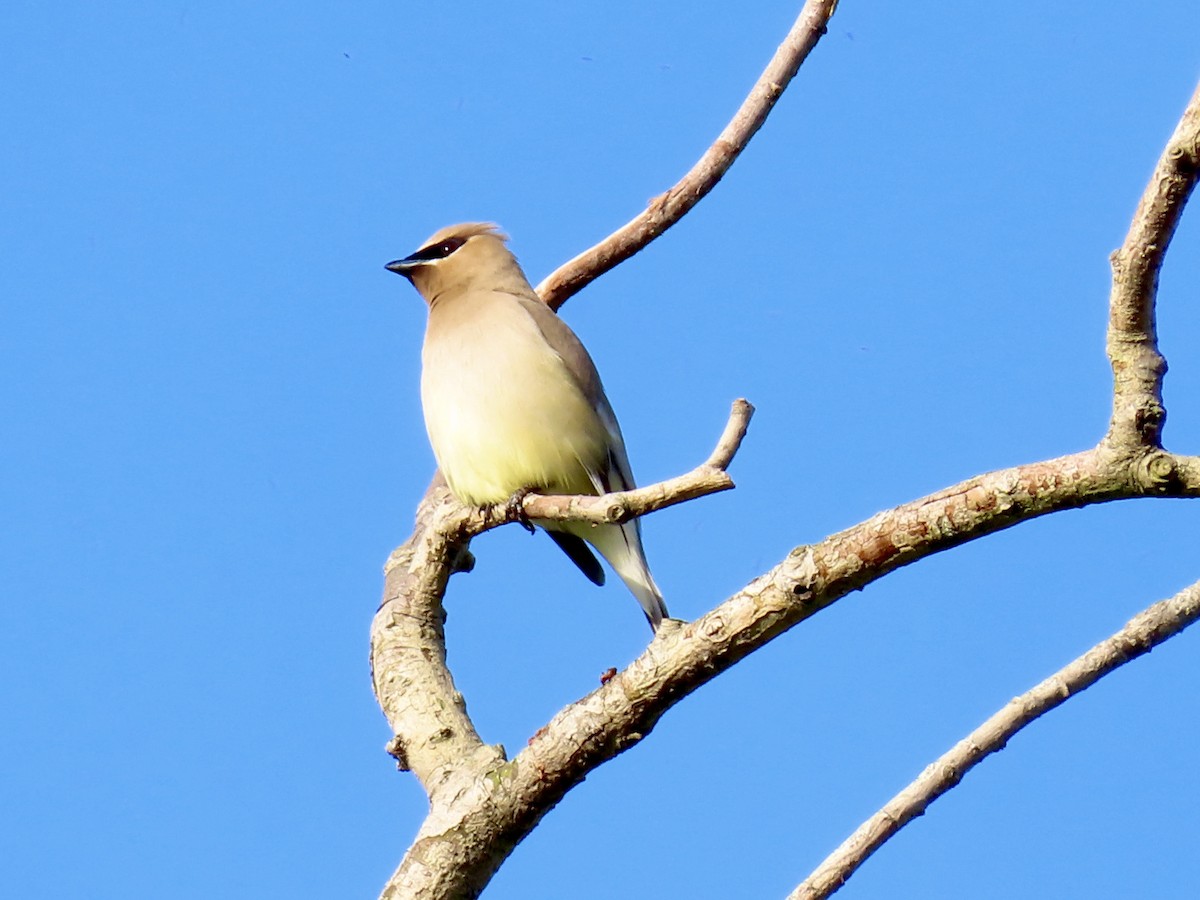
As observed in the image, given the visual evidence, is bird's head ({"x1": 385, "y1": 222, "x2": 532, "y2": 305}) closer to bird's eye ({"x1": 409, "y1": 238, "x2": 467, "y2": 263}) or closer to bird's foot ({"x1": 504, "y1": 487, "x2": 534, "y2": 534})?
bird's eye ({"x1": 409, "y1": 238, "x2": 467, "y2": 263})

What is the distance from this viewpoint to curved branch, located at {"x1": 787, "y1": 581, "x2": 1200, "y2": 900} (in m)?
2.77

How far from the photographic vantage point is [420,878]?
3.20 metres

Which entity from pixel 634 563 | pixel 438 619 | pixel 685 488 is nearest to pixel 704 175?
pixel 634 563

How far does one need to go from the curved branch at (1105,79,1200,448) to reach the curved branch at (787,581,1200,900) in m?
0.37

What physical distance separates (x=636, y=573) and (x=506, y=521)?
74 centimetres

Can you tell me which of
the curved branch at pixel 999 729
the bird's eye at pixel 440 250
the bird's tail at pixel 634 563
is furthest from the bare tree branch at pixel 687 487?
the bird's eye at pixel 440 250

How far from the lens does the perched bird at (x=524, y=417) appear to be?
501 centimetres

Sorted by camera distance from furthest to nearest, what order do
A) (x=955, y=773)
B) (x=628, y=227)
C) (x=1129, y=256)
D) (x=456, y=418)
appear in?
1. (x=628, y=227)
2. (x=456, y=418)
3. (x=955, y=773)
4. (x=1129, y=256)

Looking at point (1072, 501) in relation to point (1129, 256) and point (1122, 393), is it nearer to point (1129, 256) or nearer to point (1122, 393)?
point (1122, 393)

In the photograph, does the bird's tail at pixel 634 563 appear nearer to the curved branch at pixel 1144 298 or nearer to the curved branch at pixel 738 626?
the curved branch at pixel 738 626

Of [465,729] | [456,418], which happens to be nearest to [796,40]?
[456,418]

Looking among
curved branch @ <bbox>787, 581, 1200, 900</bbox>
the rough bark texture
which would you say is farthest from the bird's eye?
curved branch @ <bbox>787, 581, 1200, 900</bbox>

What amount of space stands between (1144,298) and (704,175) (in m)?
2.99

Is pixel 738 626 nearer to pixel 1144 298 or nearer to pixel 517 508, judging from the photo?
pixel 1144 298
